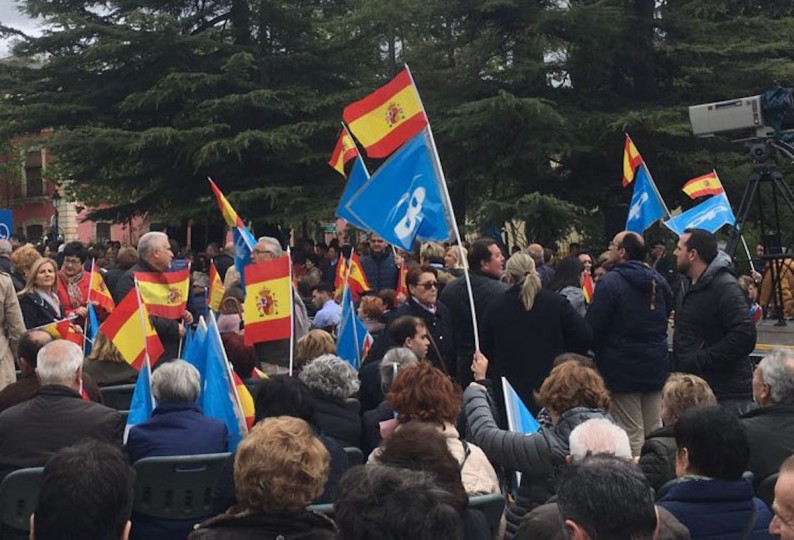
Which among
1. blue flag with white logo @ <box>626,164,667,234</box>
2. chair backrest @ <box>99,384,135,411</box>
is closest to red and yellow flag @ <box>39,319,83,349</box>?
chair backrest @ <box>99,384,135,411</box>

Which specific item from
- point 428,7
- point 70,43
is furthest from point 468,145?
point 70,43

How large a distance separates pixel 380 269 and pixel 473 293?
16.0 ft

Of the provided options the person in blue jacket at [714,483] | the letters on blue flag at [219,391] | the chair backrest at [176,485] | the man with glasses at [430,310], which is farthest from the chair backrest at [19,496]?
the man with glasses at [430,310]

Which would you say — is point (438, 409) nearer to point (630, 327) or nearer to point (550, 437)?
point (550, 437)

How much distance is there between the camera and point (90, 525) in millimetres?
2869

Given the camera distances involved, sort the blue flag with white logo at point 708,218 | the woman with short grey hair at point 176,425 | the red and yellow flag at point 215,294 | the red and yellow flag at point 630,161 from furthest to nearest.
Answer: the red and yellow flag at point 630,161, the blue flag with white logo at point 708,218, the red and yellow flag at point 215,294, the woman with short grey hair at point 176,425

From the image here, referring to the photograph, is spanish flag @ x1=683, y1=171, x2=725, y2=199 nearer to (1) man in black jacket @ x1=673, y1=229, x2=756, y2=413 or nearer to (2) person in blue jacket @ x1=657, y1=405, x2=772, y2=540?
(1) man in black jacket @ x1=673, y1=229, x2=756, y2=413

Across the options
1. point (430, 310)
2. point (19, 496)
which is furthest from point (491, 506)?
point (430, 310)

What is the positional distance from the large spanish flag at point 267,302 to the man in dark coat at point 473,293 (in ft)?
4.43

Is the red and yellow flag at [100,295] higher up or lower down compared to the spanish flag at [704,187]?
lower down

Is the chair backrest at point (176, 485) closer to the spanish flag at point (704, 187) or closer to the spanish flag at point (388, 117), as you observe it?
the spanish flag at point (388, 117)

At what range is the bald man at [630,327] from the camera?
7184mm

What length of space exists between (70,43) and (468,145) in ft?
36.8

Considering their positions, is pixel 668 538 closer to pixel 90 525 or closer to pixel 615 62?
pixel 90 525
